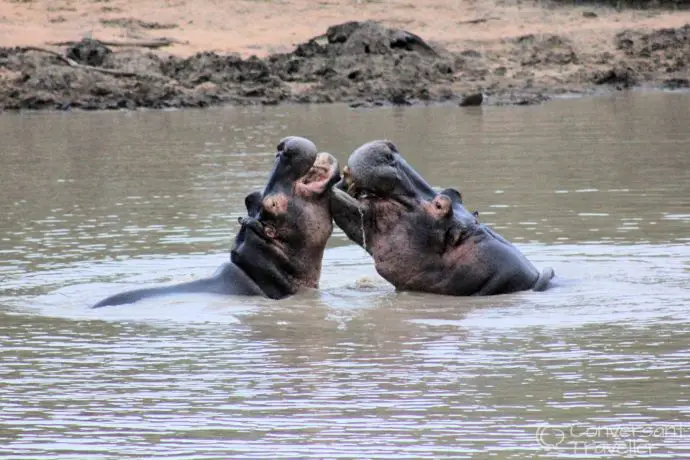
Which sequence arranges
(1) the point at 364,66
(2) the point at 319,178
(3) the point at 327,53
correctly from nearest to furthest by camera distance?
(2) the point at 319,178 < (1) the point at 364,66 < (3) the point at 327,53

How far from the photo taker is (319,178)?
7.77 meters

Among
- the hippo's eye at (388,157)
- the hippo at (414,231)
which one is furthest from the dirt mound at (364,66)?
the hippo's eye at (388,157)

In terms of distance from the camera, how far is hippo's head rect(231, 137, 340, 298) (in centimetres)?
770

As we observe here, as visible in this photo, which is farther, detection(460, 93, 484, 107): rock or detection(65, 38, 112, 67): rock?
detection(65, 38, 112, 67): rock

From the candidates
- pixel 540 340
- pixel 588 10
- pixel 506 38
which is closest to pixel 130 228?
pixel 540 340

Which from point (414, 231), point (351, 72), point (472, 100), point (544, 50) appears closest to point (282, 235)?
point (414, 231)

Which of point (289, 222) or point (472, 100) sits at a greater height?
point (289, 222)

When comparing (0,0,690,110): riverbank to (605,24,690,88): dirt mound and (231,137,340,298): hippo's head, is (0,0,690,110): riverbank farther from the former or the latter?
(231,137,340,298): hippo's head

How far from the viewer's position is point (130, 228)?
10906mm

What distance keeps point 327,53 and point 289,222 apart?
1769cm

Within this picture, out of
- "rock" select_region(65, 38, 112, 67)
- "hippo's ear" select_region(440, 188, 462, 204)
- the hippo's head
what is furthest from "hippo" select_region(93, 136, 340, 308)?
"rock" select_region(65, 38, 112, 67)

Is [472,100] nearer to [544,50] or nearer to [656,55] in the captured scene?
[544,50]

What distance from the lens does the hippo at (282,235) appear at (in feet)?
25.3

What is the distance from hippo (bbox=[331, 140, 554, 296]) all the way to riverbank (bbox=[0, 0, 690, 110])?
14.3m
